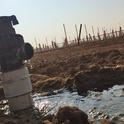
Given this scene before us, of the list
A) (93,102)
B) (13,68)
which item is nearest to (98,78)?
(93,102)

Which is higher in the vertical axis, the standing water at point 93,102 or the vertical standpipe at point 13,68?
the vertical standpipe at point 13,68

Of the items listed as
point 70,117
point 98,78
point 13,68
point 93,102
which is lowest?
point 98,78

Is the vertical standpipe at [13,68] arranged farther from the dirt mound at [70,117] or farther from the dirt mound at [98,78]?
the dirt mound at [98,78]

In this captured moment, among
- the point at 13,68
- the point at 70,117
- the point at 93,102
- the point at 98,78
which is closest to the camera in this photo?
the point at 70,117

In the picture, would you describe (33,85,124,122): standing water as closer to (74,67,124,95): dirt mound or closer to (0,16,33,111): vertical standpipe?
(74,67,124,95): dirt mound

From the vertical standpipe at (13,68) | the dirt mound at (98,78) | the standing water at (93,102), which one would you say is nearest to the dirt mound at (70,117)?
the standing water at (93,102)

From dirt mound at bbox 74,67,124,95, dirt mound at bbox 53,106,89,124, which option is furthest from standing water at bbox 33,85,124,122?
dirt mound at bbox 53,106,89,124

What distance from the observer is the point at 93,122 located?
7949mm

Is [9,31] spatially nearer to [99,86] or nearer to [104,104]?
[104,104]

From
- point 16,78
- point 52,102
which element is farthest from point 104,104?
point 16,78

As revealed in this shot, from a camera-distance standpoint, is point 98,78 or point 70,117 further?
point 98,78

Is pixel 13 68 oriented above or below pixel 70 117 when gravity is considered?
above

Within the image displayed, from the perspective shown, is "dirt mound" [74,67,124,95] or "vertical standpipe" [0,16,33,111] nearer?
"vertical standpipe" [0,16,33,111]

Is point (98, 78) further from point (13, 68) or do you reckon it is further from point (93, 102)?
point (13, 68)
